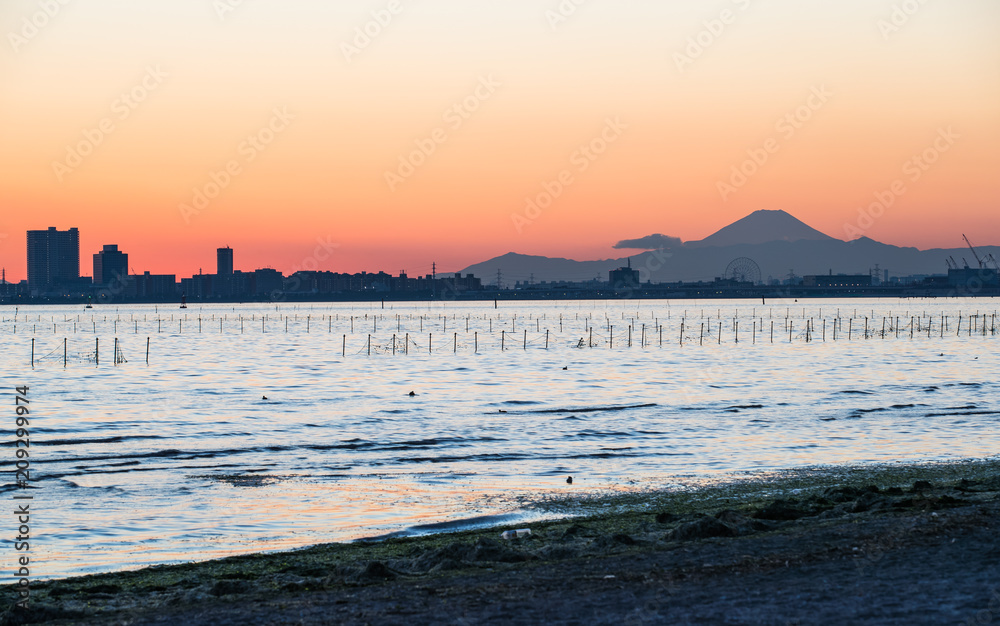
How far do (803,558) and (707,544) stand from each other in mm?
1743

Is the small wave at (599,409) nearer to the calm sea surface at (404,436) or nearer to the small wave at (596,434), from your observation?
the calm sea surface at (404,436)

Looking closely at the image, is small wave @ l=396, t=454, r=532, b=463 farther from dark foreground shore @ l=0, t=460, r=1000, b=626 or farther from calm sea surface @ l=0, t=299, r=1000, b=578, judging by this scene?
dark foreground shore @ l=0, t=460, r=1000, b=626

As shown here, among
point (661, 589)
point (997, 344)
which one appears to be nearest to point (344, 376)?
point (661, 589)

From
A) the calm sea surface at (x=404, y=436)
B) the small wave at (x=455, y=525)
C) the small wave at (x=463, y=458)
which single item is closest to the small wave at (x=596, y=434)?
the calm sea surface at (x=404, y=436)

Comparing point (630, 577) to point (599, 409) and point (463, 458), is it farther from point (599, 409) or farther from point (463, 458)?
point (599, 409)

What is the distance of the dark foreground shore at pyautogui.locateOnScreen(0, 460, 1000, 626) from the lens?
9375mm

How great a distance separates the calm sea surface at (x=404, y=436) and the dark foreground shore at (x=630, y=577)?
343cm

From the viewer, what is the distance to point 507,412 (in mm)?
42125

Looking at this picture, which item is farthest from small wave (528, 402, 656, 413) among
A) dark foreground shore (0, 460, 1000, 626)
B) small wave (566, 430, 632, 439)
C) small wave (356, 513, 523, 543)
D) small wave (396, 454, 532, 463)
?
dark foreground shore (0, 460, 1000, 626)

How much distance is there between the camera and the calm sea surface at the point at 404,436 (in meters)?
19.8

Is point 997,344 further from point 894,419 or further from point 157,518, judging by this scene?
point 157,518

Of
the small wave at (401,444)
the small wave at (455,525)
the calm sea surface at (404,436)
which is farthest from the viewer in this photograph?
the small wave at (401,444)

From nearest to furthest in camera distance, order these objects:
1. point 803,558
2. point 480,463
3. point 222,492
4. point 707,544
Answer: point 803,558 < point 707,544 < point 222,492 < point 480,463

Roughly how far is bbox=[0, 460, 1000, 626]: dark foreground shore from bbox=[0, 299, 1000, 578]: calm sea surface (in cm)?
343
